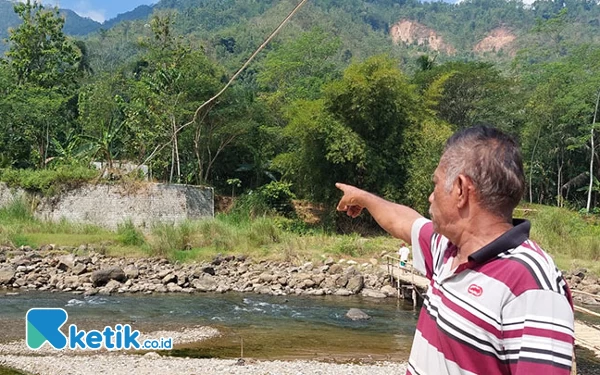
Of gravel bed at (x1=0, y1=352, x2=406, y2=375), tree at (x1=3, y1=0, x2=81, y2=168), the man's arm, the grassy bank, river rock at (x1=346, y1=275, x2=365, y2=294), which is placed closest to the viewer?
the man's arm

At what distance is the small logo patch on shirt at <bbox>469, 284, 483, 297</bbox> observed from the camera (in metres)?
1.18

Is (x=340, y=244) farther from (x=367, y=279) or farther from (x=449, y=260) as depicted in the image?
(x=449, y=260)

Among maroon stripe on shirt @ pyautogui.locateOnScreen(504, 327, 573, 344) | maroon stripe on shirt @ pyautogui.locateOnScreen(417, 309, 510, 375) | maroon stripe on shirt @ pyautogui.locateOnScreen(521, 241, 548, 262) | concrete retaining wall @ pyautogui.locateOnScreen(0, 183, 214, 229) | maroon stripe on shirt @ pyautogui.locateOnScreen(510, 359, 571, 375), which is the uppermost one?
maroon stripe on shirt @ pyautogui.locateOnScreen(521, 241, 548, 262)

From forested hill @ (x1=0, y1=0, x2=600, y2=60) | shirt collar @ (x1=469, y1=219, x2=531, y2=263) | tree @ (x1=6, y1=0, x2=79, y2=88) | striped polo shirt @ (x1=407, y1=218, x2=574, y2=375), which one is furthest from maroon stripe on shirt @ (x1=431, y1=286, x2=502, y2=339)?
forested hill @ (x1=0, y1=0, x2=600, y2=60)

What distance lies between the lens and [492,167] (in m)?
1.27

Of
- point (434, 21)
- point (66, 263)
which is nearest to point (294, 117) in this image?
point (66, 263)

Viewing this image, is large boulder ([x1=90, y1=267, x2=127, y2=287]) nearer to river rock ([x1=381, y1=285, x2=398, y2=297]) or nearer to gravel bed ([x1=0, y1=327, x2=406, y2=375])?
gravel bed ([x1=0, y1=327, x2=406, y2=375])

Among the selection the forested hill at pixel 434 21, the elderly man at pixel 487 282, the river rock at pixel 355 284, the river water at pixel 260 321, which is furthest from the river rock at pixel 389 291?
the forested hill at pixel 434 21

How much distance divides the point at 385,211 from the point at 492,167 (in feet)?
2.48

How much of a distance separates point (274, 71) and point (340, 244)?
67.9ft

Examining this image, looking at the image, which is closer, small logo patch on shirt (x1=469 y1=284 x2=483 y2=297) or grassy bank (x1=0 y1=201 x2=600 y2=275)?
small logo patch on shirt (x1=469 y1=284 x2=483 y2=297)

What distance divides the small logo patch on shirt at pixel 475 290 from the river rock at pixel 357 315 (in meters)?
10.1

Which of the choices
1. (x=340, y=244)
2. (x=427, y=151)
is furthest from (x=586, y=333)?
(x=427, y=151)

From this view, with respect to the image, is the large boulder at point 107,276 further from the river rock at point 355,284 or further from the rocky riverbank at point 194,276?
the river rock at point 355,284
